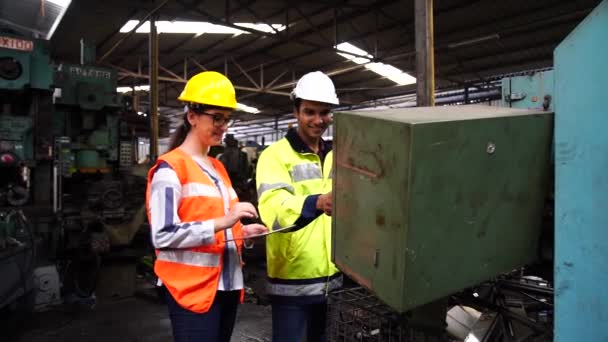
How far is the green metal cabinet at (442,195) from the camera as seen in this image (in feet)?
2.47

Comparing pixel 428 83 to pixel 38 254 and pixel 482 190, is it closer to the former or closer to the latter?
pixel 482 190

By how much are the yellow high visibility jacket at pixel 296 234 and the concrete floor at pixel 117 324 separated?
5.52 feet

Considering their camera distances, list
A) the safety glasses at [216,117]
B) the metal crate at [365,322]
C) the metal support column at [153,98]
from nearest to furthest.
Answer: the metal crate at [365,322]
the safety glasses at [216,117]
the metal support column at [153,98]

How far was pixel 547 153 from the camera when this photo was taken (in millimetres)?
879

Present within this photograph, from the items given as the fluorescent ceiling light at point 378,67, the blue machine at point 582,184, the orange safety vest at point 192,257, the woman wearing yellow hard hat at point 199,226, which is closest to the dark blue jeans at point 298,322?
the woman wearing yellow hard hat at point 199,226

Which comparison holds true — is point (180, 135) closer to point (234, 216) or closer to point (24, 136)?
point (234, 216)

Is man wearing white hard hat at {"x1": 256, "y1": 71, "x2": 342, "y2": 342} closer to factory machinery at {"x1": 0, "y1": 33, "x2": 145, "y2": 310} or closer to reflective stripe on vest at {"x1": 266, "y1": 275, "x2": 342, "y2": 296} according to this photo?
reflective stripe on vest at {"x1": 266, "y1": 275, "x2": 342, "y2": 296}

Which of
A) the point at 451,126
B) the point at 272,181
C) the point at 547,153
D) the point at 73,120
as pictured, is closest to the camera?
the point at 451,126

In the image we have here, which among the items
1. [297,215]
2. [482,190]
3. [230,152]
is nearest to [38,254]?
[230,152]

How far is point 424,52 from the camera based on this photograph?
243 cm

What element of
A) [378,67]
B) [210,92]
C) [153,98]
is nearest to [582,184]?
[210,92]

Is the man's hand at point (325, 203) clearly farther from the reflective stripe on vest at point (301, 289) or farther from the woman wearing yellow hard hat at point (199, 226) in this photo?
the reflective stripe on vest at point (301, 289)

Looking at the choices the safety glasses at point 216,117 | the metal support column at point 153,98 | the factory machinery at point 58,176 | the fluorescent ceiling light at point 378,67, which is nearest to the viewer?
the safety glasses at point 216,117

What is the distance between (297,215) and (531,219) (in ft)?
1.93
